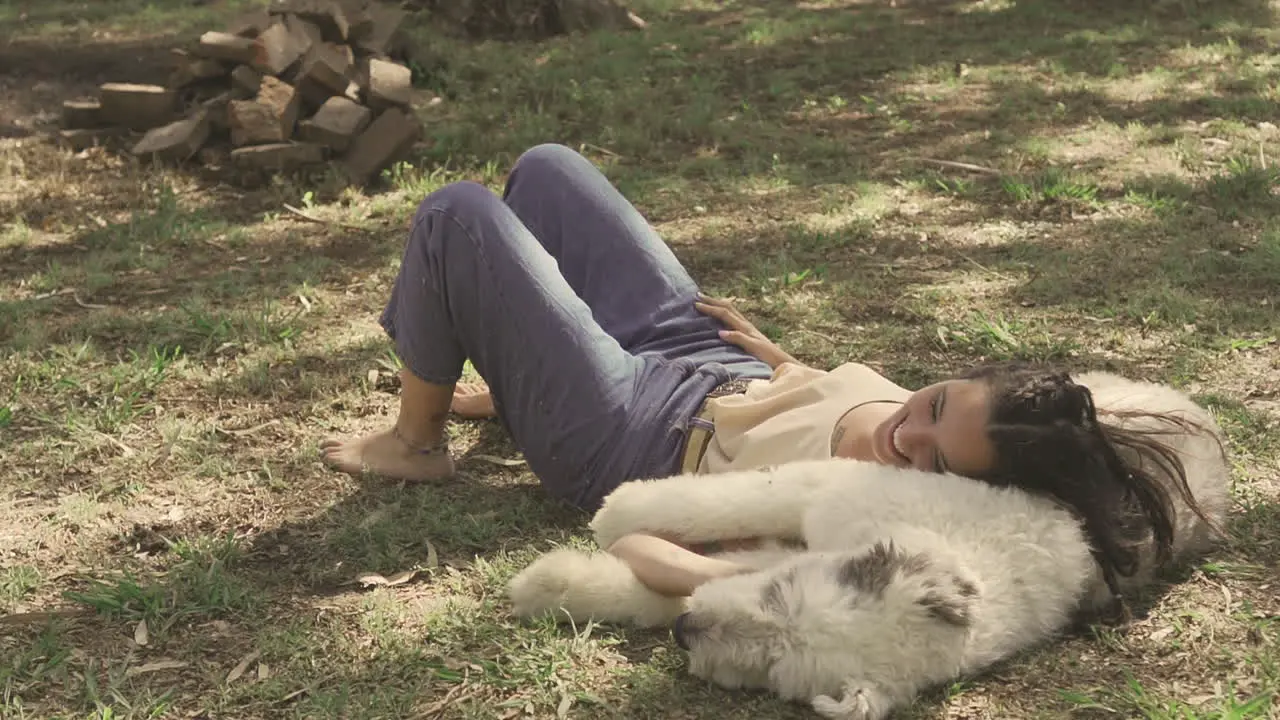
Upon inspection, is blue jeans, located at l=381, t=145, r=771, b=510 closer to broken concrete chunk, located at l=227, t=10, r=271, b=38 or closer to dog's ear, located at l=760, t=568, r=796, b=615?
dog's ear, located at l=760, t=568, r=796, b=615

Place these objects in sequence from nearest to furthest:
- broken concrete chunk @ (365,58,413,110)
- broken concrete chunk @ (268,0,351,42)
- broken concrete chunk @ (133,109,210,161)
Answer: broken concrete chunk @ (133,109,210,161), broken concrete chunk @ (365,58,413,110), broken concrete chunk @ (268,0,351,42)

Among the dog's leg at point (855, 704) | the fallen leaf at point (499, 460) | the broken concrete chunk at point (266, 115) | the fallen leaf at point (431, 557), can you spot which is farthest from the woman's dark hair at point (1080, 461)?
the broken concrete chunk at point (266, 115)

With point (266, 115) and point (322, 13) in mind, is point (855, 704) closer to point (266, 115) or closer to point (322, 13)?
point (266, 115)

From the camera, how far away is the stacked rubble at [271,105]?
6008mm

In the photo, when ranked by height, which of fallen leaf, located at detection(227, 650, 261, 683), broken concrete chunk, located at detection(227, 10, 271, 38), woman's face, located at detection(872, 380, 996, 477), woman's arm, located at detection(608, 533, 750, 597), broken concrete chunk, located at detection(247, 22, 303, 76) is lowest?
fallen leaf, located at detection(227, 650, 261, 683)

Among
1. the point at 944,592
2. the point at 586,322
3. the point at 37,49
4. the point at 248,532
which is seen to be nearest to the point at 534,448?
the point at 586,322

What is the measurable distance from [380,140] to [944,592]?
450 centimetres

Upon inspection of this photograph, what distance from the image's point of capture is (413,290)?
10.2 ft

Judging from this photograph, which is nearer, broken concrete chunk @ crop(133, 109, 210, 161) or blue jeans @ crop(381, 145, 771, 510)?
blue jeans @ crop(381, 145, 771, 510)

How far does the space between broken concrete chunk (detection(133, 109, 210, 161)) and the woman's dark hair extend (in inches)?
191

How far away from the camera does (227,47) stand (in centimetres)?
633

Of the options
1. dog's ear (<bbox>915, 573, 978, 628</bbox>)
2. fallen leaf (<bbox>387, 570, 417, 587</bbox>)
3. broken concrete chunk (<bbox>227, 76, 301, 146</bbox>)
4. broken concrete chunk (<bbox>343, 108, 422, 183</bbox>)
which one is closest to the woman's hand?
fallen leaf (<bbox>387, 570, 417, 587</bbox>)

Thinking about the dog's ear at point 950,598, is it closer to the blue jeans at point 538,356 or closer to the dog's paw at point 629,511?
the dog's paw at point 629,511

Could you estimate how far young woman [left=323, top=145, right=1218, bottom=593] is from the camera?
2.40 metres
